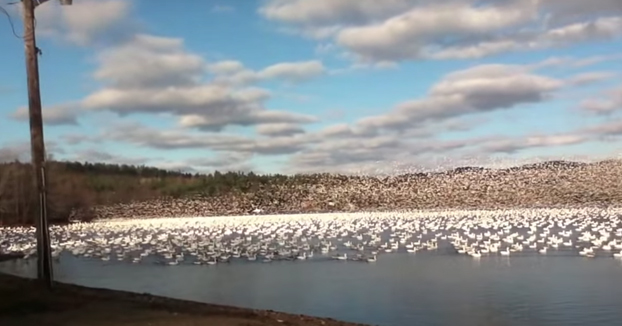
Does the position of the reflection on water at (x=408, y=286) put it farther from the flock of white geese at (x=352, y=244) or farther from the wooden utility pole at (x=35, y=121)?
the wooden utility pole at (x=35, y=121)

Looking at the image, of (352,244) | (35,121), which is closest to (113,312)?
(35,121)

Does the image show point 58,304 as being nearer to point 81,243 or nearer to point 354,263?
point 354,263

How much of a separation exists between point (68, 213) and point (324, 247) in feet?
129

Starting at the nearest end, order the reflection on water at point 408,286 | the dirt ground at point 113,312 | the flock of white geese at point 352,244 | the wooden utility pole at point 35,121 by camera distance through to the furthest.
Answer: the dirt ground at point 113,312 < the reflection on water at point 408,286 < the wooden utility pole at point 35,121 < the flock of white geese at point 352,244

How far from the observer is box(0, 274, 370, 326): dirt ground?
31.4ft

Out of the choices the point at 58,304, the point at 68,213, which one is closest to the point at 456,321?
the point at 58,304

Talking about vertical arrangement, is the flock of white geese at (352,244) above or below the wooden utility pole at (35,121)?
below

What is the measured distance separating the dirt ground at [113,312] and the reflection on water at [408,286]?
2.13 m

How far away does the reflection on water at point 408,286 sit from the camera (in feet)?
40.5

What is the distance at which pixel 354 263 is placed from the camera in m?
20.5

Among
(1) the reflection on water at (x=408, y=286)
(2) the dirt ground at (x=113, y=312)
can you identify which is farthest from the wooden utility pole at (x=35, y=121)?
(1) the reflection on water at (x=408, y=286)

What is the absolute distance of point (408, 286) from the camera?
1559 centimetres

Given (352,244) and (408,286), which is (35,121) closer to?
(408,286)

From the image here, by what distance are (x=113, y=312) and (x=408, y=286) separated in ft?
22.7
